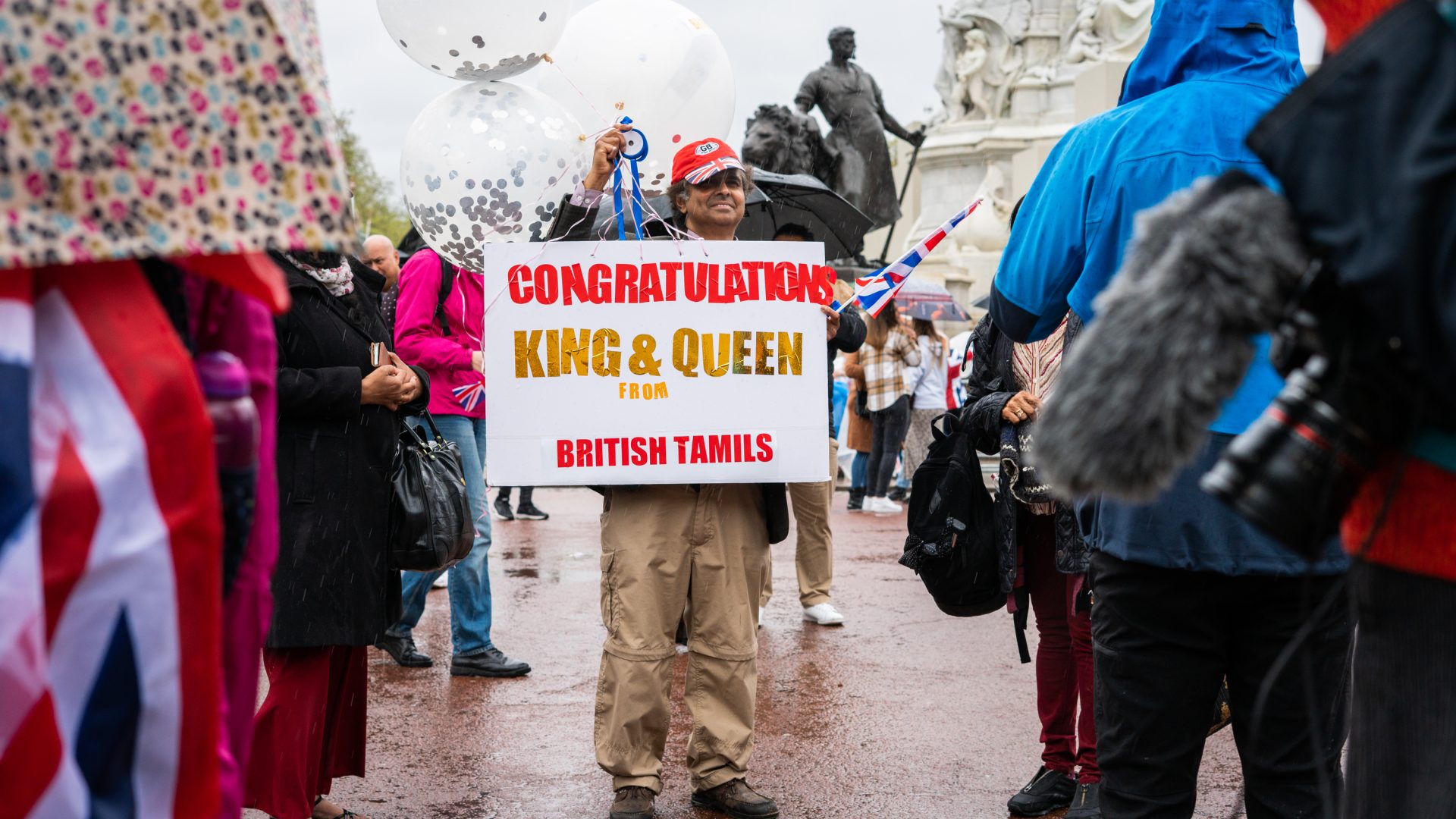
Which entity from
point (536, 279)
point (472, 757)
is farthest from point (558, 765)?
point (536, 279)

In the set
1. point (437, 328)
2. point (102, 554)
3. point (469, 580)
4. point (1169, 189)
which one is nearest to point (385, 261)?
point (437, 328)

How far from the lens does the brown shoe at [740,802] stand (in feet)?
14.6

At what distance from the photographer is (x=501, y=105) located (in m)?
4.82

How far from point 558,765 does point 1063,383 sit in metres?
3.57

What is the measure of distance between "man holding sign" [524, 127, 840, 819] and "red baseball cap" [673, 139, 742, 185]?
0.05 m

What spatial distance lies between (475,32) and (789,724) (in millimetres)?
2853

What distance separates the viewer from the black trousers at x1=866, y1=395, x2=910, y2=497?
13.4 metres

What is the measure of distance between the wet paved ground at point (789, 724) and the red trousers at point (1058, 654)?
0.89ft

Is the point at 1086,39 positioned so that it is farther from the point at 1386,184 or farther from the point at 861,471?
the point at 1386,184

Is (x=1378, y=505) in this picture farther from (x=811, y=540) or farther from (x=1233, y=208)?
(x=811, y=540)

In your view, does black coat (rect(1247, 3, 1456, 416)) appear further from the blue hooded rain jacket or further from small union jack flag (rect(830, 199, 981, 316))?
small union jack flag (rect(830, 199, 981, 316))

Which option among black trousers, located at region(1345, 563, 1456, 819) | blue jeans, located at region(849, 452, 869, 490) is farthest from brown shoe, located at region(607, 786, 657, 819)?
blue jeans, located at region(849, 452, 869, 490)

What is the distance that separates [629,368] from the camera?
4.61 metres

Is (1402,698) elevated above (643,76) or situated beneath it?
situated beneath
